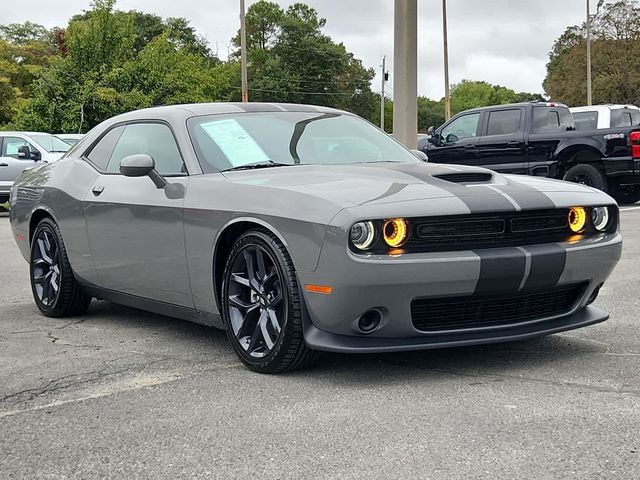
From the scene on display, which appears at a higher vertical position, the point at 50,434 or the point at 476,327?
the point at 476,327

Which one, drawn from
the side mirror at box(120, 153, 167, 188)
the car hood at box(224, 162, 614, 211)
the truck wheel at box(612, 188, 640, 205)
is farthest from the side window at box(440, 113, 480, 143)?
the side mirror at box(120, 153, 167, 188)

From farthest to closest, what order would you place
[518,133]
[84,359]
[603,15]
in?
[603,15] < [518,133] < [84,359]

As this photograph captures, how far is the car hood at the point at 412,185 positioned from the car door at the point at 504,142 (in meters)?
11.0

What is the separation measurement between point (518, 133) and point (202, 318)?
38.1 feet

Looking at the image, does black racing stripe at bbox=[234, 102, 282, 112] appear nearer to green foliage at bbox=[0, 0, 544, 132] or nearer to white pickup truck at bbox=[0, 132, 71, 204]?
white pickup truck at bbox=[0, 132, 71, 204]

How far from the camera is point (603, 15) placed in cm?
6062

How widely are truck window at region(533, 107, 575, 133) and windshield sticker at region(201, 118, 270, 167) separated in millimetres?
11089

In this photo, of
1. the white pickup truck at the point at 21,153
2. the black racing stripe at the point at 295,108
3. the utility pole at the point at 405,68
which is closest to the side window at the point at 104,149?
the black racing stripe at the point at 295,108

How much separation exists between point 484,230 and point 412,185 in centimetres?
41

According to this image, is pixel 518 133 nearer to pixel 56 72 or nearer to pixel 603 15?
pixel 56 72

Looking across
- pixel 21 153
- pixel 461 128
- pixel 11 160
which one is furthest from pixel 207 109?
pixel 11 160

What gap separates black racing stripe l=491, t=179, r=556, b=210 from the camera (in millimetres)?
4191

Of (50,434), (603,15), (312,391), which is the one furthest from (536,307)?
(603,15)

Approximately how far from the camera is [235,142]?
5.08 meters
